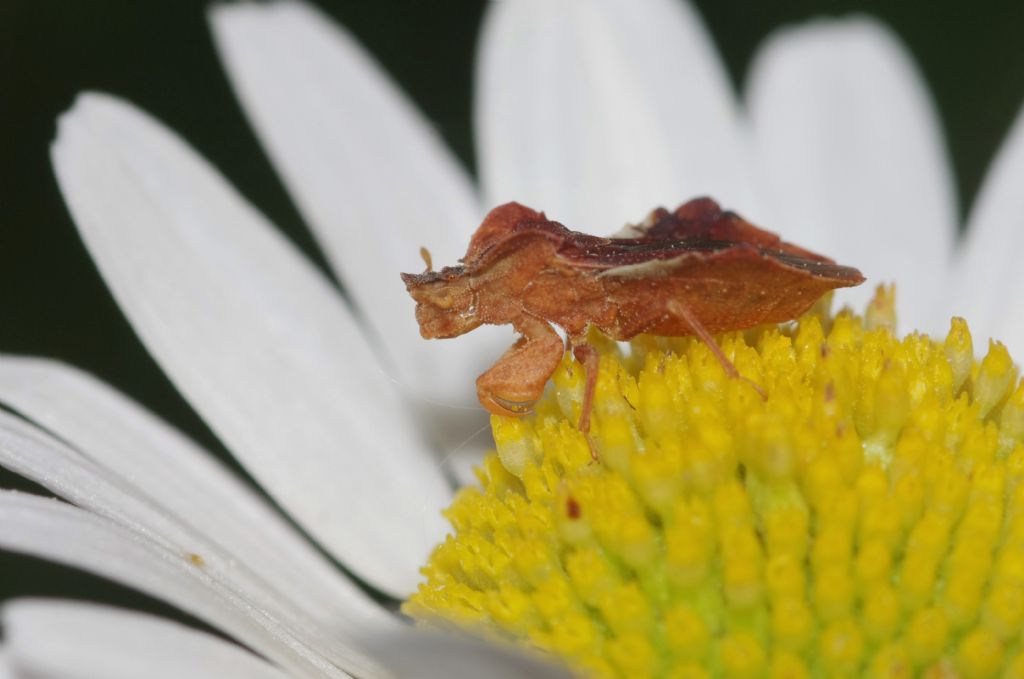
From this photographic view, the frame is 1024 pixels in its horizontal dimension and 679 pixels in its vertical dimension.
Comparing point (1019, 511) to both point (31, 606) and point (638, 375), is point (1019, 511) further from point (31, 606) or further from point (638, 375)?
point (31, 606)

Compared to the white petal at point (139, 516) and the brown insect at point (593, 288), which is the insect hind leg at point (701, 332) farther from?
the white petal at point (139, 516)

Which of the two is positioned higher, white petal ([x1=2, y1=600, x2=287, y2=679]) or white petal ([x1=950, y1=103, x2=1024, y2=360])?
white petal ([x1=950, y1=103, x2=1024, y2=360])

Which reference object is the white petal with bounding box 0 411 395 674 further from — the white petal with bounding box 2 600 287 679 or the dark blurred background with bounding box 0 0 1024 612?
the dark blurred background with bounding box 0 0 1024 612

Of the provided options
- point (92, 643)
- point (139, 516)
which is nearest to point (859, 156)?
point (139, 516)

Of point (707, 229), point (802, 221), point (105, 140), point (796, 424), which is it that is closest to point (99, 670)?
point (796, 424)

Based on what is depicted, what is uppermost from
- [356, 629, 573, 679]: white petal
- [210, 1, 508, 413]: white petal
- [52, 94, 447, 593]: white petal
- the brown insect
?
[210, 1, 508, 413]: white petal

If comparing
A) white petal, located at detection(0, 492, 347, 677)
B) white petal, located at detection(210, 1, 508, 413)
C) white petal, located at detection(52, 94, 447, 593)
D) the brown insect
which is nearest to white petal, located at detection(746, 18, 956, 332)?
white petal, located at detection(210, 1, 508, 413)

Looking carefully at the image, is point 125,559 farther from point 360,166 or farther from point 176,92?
point 176,92
